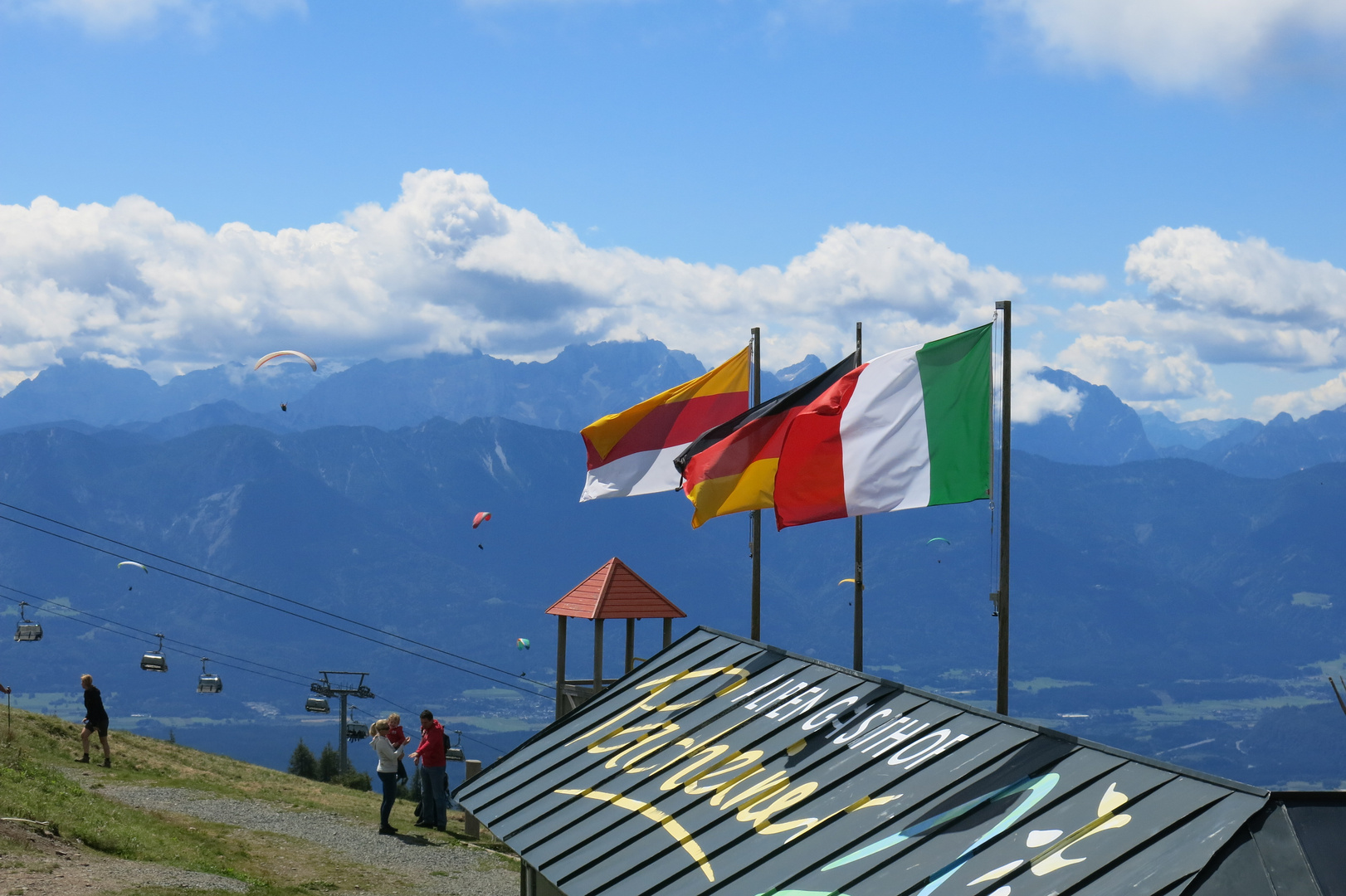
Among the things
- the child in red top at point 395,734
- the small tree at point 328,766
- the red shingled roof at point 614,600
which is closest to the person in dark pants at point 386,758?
the child in red top at point 395,734

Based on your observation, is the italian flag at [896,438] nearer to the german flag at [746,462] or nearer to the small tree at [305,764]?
the german flag at [746,462]

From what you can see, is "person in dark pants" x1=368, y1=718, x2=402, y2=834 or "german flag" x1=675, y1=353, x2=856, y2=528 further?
"person in dark pants" x1=368, y1=718, x2=402, y2=834

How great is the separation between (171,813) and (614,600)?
10.6 meters

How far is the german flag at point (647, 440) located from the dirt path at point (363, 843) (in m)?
7.22

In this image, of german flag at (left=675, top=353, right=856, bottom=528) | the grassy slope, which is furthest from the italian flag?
the grassy slope

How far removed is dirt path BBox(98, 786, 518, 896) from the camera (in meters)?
19.9

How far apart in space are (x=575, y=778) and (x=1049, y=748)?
5801 millimetres

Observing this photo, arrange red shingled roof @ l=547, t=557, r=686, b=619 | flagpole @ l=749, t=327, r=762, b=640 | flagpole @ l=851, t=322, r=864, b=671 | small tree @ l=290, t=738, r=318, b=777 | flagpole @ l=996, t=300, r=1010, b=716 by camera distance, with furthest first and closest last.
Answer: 1. small tree @ l=290, t=738, r=318, b=777
2. red shingled roof @ l=547, t=557, r=686, b=619
3. flagpole @ l=749, t=327, r=762, b=640
4. flagpole @ l=851, t=322, r=864, b=671
5. flagpole @ l=996, t=300, r=1010, b=716

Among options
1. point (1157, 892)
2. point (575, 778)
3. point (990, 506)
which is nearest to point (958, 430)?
point (990, 506)

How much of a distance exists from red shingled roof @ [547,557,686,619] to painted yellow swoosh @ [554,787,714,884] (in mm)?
15285

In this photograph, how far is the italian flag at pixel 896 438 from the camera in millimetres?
12789

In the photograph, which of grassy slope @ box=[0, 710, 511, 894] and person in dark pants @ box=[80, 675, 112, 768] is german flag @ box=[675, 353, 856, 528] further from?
person in dark pants @ box=[80, 675, 112, 768]

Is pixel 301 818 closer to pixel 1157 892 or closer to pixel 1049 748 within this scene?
pixel 1049 748

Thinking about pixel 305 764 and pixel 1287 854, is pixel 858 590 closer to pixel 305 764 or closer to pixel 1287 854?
pixel 1287 854
